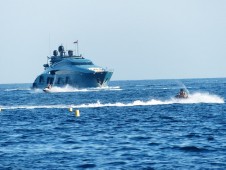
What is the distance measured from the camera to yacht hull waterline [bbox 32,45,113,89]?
18512cm

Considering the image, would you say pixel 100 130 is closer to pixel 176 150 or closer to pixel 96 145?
pixel 96 145

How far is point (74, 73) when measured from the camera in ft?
611

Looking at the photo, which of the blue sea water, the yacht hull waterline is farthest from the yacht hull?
the blue sea water

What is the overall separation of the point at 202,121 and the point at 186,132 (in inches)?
419

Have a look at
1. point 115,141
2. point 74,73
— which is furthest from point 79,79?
point 115,141

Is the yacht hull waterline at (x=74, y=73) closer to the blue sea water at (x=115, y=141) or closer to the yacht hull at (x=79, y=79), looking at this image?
the yacht hull at (x=79, y=79)

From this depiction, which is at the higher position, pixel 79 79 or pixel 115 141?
pixel 79 79

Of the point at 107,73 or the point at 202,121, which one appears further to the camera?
the point at 107,73

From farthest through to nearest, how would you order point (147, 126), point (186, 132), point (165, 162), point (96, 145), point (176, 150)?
1. point (147, 126)
2. point (186, 132)
3. point (96, 145)
4. point (176, 150)
5. point (165, 162)

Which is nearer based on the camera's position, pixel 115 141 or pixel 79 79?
pixel 115 141

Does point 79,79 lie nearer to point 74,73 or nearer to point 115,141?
point 74,73

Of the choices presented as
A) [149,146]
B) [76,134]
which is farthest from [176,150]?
[76,134]

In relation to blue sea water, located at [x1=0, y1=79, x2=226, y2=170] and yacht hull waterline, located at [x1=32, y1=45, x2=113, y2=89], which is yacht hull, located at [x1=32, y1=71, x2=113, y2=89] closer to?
yacht hull waterline, located at [x1=32, y1=45, x2=113, y2=89]

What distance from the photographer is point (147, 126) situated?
188 ft
